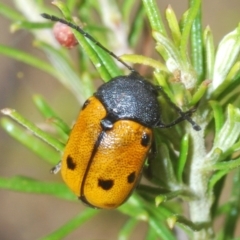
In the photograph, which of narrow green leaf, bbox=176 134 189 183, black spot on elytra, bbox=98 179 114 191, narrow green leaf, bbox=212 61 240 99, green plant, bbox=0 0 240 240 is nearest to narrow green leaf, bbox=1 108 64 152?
green plant, bbox=0 0 240 240

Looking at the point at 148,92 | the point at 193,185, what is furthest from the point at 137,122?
the point at 193,185

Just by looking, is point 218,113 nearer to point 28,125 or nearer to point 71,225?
point 28,125

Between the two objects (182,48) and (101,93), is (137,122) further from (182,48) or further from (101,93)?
(182,48)

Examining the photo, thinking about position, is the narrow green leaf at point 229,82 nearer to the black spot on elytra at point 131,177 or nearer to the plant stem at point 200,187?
the plant stem at point 200,187

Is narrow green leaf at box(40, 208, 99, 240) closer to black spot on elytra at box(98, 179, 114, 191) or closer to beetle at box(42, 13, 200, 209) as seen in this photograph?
beetle at box(42, 13, 200, 209)

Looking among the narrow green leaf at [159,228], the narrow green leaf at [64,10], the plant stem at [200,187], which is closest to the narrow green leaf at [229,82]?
the plant stem at [200,187]

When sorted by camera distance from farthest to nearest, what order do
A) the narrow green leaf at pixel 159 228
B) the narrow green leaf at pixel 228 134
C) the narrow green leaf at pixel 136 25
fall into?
the narrow green leaf at pixel 136 25 → the narrow green leaf at pixel 159 228 → the narrow green leaf at pixel 228 134

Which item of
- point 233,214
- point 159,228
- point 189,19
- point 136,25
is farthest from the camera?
point 136,25

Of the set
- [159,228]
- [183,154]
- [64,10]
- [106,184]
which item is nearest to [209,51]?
[183,154]
